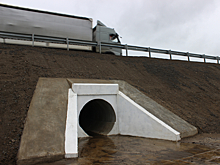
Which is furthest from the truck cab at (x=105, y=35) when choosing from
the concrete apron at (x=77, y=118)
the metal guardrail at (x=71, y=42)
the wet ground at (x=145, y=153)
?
the wet ground at (x=145, y=153)

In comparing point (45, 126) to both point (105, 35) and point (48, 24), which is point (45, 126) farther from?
point (105, 35)

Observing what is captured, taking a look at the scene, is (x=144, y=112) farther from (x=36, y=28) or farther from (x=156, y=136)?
(x=36, y=28)

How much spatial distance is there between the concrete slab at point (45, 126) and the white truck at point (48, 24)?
794 cm

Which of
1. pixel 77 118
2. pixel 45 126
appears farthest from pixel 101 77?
pixel 45 126

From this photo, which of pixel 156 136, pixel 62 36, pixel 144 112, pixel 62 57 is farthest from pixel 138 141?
pixel 62 36

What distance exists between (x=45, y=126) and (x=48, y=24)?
11678mm

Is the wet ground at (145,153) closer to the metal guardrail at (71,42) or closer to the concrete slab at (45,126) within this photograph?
the concrete slab at (45,126)

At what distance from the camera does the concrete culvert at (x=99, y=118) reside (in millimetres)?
9655

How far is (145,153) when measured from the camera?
5832 millimetres

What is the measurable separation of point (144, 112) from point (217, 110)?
545cm

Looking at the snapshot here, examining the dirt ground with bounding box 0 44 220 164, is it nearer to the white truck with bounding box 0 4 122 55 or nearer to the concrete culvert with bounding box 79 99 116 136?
the concrete culvert with bounding box 79 99 116 136

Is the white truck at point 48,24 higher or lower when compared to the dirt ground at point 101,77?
higher

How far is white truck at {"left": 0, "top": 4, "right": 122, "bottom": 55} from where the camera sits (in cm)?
1404

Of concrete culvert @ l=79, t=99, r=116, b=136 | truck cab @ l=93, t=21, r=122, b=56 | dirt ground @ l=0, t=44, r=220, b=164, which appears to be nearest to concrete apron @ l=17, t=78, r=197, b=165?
concrete culvert @ l=79, t=99, r=116, b=136
